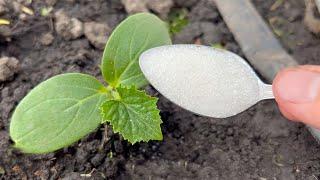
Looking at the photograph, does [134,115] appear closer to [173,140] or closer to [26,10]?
[173,140]

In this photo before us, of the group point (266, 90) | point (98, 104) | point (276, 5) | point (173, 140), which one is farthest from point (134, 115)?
point (276, 5)

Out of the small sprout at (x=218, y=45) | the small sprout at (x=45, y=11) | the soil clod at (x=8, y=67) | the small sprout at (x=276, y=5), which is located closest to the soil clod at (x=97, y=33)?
the small sprout at (x=45, y=11)

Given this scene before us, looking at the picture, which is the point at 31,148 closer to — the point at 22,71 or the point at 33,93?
the point at 33,93

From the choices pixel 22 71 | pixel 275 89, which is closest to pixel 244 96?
pixel 275 89

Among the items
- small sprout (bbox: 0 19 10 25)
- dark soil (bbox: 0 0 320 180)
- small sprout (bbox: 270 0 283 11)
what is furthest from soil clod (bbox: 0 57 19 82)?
small sprout (bbox: 270 0 283 11)

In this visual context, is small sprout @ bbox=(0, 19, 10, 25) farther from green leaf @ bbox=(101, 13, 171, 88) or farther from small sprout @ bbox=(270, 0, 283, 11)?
small sprout @ bbox=(270, 0, 283, 11)

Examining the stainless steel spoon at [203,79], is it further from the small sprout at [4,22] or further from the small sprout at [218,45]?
the small sprout at [4,22]
